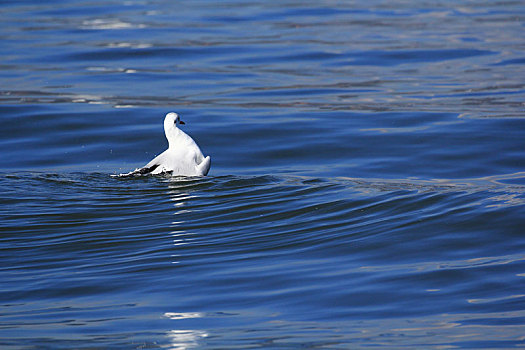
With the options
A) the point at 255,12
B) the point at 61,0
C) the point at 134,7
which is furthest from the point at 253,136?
the point at 61,0

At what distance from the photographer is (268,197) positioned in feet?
30.3

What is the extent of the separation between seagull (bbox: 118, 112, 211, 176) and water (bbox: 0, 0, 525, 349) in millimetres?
156

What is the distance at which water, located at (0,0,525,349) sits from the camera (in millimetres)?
5906

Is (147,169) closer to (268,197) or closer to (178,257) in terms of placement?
(268,197)

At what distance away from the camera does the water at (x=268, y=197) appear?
591 cm

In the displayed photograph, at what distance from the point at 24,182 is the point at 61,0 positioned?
892 inches

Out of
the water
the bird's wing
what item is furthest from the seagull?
the water

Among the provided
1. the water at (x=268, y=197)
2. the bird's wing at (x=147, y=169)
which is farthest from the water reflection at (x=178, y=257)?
the bird's wing at (x=147, y=169)

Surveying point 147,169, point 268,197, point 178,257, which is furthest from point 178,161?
point 178,257

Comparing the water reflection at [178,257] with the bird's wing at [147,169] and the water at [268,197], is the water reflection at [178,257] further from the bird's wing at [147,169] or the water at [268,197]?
the bird's wing at [147,169]

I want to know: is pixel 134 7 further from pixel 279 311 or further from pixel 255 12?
pixel 279 311

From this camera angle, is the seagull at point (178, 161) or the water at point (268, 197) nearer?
the water at point (268, 197)

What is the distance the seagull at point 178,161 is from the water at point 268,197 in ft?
0.51

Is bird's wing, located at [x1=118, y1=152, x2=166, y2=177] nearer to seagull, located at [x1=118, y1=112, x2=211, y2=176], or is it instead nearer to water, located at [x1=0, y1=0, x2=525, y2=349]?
seagull, located at [x1=118, y1=112, x2=211, y2=176]
